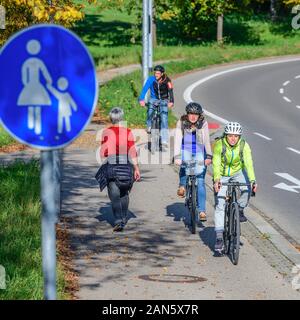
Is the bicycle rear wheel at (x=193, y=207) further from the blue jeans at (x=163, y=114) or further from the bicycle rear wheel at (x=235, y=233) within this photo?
the blue jeans at (x=163, y=114)

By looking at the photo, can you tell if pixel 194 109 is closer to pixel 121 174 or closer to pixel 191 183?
pixel 191 183

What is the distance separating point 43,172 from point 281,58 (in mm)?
43837

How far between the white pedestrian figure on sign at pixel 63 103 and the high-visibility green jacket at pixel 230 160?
575 centimetres

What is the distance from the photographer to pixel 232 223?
11.0 metres

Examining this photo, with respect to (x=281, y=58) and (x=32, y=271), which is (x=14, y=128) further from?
(x=281, y=58)

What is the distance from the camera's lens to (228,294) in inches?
363

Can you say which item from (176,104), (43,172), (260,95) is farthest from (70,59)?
(260,95)

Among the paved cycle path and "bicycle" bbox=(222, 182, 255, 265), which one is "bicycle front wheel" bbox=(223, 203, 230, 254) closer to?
"bicycle" bbox=(222, 182, 255, 265)

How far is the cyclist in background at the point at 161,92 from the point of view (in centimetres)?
1964

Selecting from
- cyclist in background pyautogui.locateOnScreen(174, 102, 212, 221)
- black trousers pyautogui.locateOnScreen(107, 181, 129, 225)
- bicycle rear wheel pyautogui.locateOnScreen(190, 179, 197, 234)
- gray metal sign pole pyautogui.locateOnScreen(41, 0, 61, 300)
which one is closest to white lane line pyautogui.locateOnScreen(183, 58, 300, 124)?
cyclist in background pyautogui.locateOnScreen(174, 102, 212, 221)

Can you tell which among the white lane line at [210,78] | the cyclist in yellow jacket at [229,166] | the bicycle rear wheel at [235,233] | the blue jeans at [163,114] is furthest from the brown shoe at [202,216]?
the white lane line at [210,78]

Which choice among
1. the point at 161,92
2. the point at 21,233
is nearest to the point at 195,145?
the point at 21,233

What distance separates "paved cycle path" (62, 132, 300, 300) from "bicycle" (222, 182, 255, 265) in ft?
0.59

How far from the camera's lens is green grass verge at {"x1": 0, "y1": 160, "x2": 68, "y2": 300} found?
8.63 meters
